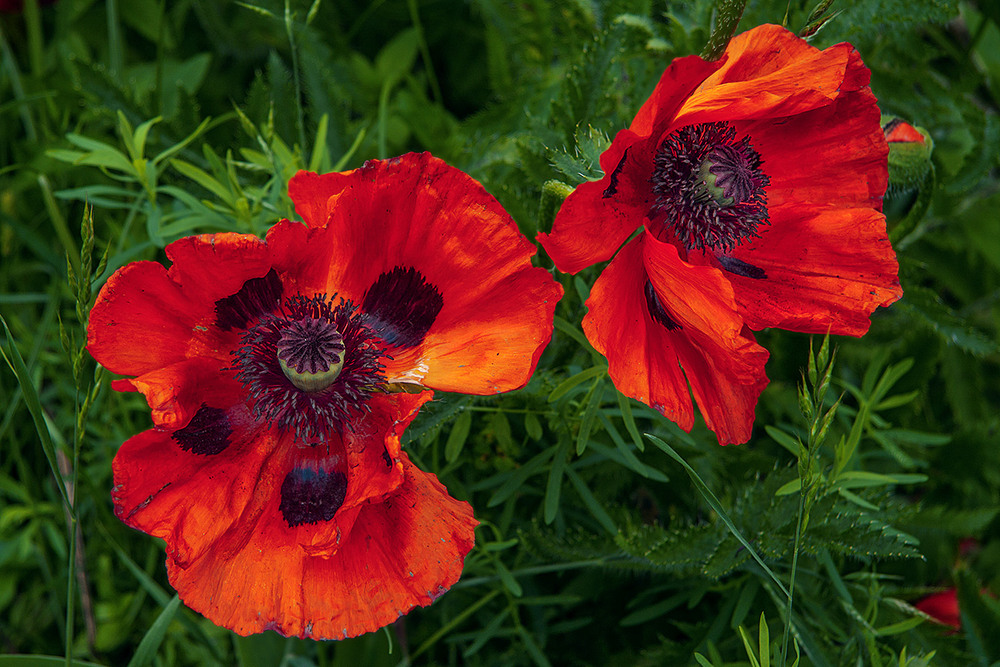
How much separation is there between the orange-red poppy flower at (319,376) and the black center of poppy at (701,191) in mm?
391

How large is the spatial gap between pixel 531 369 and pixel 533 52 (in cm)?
180

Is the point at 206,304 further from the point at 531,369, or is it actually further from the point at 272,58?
the point at 272,58

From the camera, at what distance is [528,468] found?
202 centimetres

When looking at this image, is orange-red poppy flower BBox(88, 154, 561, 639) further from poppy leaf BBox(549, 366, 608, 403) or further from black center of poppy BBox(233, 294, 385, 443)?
poppy leaf BBox(549, 366, 608, 403)

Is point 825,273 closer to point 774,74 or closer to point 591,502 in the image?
point 774,74

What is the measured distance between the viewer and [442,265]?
65.7 inches

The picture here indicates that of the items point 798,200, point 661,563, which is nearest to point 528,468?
point 661,563

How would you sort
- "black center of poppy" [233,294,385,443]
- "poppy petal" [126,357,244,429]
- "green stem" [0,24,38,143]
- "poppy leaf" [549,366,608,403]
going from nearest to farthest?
"poppy petal" [126,357,244,429] < "black center of poppy" [233,294,385,443] < "poppy leaf" [549,366,608,403] < "green stem" [0,24,38,143]

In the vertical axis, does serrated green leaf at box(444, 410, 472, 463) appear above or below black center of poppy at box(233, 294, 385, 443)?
below

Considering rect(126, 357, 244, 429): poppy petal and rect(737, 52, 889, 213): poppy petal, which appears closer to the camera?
rect(126, 357, 244, 429): poppy petal

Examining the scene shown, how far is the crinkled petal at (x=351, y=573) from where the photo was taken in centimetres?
148

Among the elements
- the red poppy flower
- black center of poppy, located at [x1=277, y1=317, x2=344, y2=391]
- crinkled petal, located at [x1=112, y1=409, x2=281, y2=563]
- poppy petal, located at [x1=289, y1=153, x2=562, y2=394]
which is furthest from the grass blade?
the red poppy flower

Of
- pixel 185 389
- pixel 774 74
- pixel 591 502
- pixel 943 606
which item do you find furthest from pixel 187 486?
pixel 943 606

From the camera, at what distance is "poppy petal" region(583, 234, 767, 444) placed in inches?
58.9
